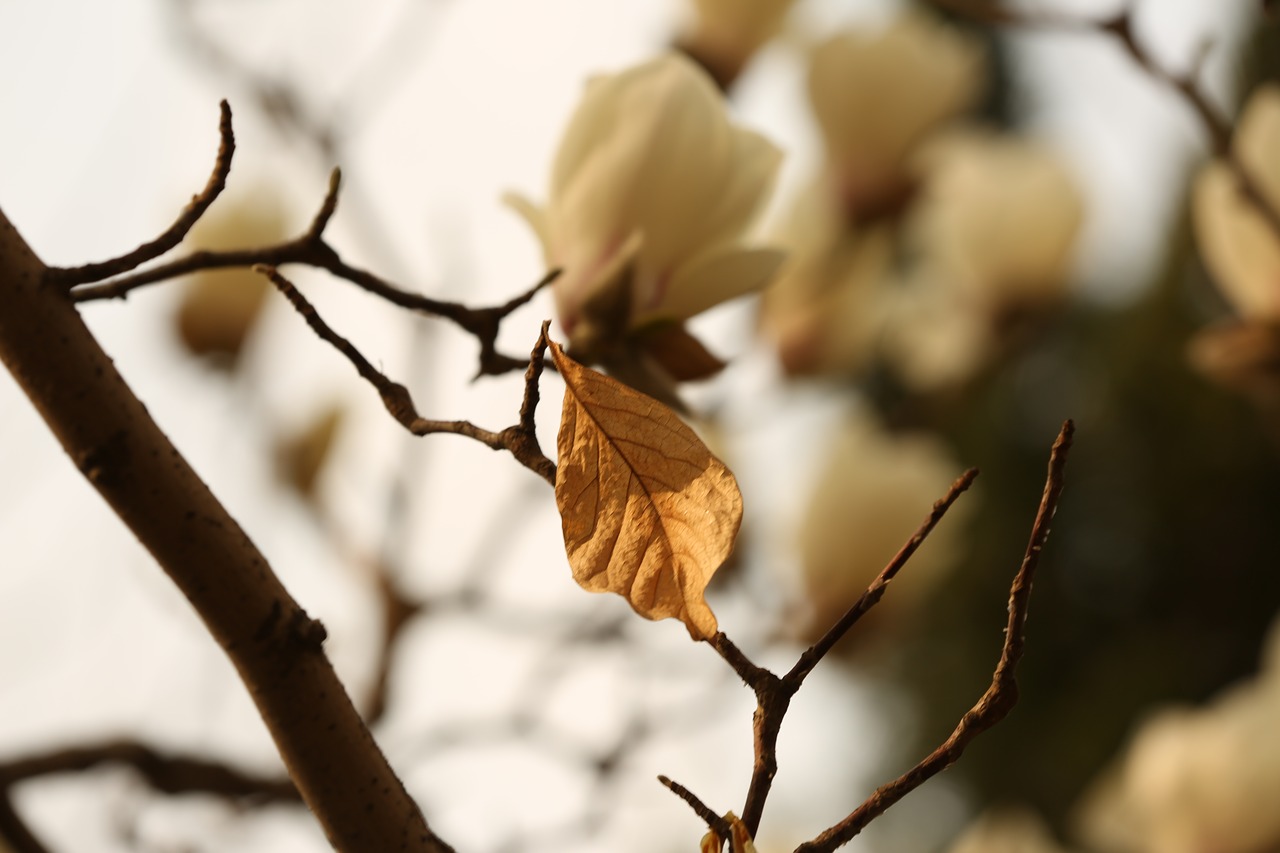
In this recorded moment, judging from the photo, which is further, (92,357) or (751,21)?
(751,21)

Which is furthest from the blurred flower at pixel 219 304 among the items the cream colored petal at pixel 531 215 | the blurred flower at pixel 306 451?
the cream colored petal at pixel 531 215

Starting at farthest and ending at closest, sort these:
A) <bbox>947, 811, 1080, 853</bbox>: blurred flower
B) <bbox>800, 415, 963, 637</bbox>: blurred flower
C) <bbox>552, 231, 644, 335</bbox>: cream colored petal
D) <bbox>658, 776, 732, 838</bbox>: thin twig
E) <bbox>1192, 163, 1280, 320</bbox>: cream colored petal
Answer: <bbox>947, 811, 1080, 853</bbox>: blurred flower
<bbox>800, 415, 963, 637</bbox>: blurred flower
<bbox>1192, 163, 1280, 320</bbox>: cream colored petal
<bbox>552, 231, 644, 335</bbox>: cream colored petal
<bbox>658, 776, 732, 838</bbox>: thin twig

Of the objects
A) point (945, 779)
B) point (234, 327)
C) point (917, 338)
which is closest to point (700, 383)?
point (234, 327)

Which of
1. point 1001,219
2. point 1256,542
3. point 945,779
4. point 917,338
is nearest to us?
point 1001,219

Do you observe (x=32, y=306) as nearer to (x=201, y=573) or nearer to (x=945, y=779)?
(x=201, y=573)

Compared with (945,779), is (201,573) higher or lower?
lower

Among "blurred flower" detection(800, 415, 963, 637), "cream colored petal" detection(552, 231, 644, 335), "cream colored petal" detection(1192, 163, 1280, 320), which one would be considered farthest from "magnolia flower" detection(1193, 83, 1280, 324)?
"cream colored petal" detection(552, 231, 644, 335)

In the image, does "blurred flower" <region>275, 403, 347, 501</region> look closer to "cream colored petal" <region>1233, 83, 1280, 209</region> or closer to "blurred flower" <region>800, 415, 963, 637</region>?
"blurred flower" <region>800, 415, 963, 637</region>
